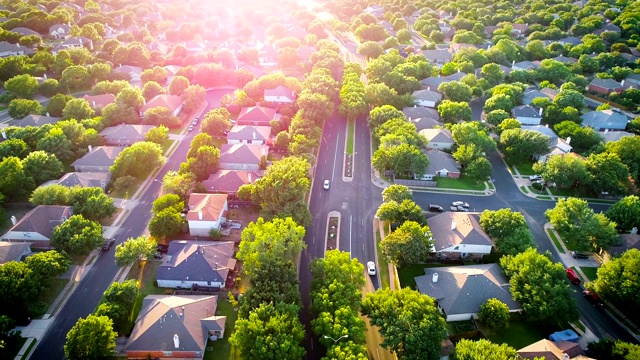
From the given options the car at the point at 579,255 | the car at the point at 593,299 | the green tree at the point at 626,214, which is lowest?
the car at the point at 593,299

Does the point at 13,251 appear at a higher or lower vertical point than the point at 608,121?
lower

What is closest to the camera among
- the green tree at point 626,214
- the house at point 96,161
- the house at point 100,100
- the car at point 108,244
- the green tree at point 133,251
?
the green tree at point 133,251

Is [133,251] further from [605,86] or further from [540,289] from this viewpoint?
[605,86]

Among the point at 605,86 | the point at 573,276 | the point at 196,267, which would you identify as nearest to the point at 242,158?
the point at 196,267

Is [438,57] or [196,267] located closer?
[196,267]

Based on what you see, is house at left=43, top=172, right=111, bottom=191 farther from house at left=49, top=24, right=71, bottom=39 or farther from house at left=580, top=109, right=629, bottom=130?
house at left=49, top=24, right=71, bottom=39

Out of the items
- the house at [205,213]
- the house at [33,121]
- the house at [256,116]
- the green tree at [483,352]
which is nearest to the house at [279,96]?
the house at [256,116]

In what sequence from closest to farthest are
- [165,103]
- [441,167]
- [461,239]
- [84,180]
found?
[461,239], [84,180], [441,167], [165,103]

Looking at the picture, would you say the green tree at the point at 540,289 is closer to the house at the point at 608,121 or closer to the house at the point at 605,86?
the house at the point at 608,121
